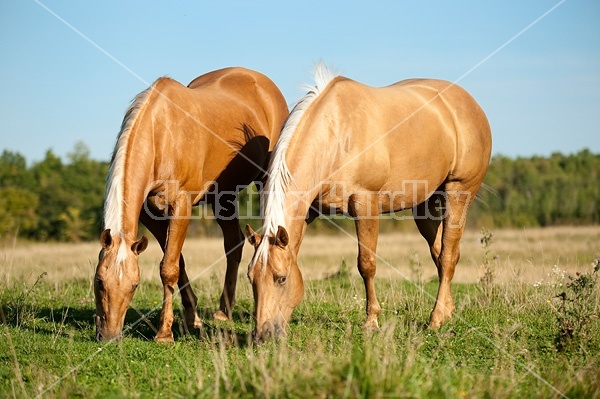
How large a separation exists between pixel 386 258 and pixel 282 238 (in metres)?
8.03

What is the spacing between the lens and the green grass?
366 centimetres

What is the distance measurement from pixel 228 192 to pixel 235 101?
1.16 meters

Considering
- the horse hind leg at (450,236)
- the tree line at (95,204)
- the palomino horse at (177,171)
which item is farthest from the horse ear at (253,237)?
the tree line at (95,204)

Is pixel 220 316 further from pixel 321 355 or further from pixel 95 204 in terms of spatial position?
pixel 95 204

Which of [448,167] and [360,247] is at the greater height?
[448,167]

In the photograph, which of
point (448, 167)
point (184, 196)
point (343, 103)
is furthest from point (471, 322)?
point (184, 196)

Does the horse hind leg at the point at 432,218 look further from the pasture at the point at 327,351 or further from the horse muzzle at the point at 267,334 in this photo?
the horse muzzle at the point at 267,334

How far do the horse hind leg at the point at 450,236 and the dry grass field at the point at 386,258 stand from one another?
0.79 m

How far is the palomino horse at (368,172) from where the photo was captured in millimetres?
5527

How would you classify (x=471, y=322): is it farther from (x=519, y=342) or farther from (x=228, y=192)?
(x=228, y=192)

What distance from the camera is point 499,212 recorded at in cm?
3691

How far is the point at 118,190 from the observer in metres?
5.77

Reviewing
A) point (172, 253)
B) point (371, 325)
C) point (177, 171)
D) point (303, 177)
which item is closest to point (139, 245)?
point (172, 253)

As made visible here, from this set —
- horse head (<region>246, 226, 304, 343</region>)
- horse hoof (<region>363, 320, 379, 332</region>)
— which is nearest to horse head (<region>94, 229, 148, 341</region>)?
horse head (<region>246, 226, 304, 343</region>)
